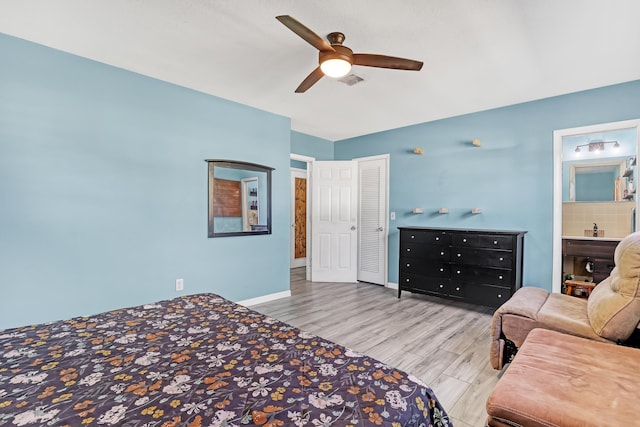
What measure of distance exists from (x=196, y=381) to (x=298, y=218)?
19.3 ft

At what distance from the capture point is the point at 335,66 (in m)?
2.25

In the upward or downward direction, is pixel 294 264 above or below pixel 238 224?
below

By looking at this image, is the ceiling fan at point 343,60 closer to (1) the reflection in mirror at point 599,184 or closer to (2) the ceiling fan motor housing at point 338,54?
(2) the ceiling fan motor housing at point 338,54

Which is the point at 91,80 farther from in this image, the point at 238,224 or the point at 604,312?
the point at 604,312

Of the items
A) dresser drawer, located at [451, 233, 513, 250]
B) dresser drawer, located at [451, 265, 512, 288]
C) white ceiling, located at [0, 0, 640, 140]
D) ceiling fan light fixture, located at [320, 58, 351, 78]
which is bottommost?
dresser drawer, located at [451, 265, 512, 288]

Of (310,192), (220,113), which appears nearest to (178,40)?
(220,113)

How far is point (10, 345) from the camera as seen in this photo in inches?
53.0

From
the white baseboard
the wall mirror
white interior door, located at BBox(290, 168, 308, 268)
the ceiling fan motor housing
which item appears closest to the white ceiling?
the ceiling fan motor housing

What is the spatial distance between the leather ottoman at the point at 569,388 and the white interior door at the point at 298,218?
17.5 feet

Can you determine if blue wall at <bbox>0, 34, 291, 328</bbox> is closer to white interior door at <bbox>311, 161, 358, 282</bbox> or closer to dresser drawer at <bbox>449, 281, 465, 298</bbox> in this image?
white interior door at <bbox>311, 161, 358, 282</bbox>

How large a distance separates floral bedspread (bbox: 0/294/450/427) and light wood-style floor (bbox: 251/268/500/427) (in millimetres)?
1188

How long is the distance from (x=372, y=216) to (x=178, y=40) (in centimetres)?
374

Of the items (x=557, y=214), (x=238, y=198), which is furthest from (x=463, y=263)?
(x=238, y=198)

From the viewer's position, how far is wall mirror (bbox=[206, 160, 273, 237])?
3668mm
